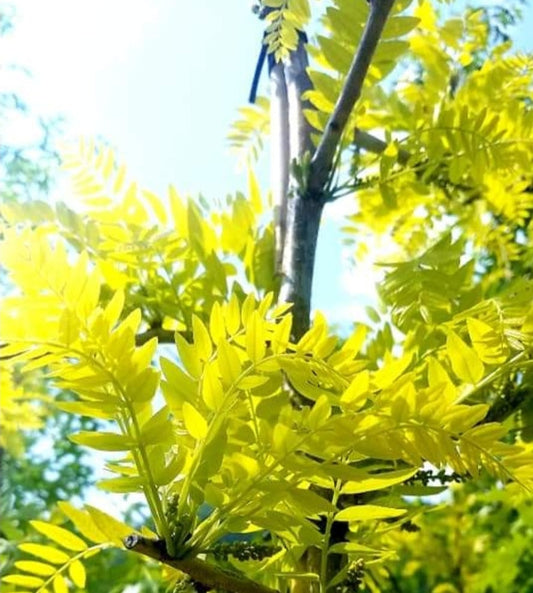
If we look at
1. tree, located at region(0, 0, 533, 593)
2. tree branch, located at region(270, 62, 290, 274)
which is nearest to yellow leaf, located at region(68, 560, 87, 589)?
tree, located at region(0, 0, 533, 593)

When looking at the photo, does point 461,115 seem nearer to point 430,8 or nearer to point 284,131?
point 284,131

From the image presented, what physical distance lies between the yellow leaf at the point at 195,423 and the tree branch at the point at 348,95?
34 centimetres

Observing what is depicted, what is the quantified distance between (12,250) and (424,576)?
74.8 inches

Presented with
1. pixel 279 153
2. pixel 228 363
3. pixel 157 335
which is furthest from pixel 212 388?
pixel 279 153

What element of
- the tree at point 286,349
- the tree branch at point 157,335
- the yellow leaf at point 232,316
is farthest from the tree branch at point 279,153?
the yellow leaf at point 232,316

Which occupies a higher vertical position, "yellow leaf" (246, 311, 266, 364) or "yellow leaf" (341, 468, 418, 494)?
"yellow leaf" (246, 311, 266, 364)

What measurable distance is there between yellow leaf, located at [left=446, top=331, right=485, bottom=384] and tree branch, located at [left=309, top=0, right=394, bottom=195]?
27 cm

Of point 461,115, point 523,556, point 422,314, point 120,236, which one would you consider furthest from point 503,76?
point 523,556

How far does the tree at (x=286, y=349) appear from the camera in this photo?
44cm

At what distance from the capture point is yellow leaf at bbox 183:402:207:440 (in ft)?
1.43

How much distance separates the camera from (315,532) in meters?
0.47

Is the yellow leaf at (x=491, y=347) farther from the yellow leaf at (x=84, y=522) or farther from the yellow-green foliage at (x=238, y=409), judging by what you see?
the yellow leaf at (x=84, y=522)

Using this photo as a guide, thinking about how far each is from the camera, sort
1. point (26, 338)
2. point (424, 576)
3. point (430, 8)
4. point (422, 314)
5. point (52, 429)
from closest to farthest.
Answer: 1. point (26, 338)
2. point (422, 314)
3. point (430, 8)
4. point (424, 576)
5. point (52, 429)

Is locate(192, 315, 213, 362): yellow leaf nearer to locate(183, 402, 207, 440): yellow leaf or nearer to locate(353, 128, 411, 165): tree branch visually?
locate(183, 402, 207, 440): yellow leaf
